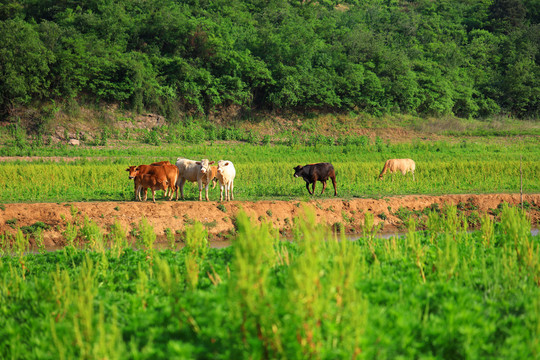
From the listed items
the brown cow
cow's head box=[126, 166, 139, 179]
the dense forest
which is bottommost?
the brown cow

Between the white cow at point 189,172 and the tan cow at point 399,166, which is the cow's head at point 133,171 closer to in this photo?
the white cow at point 189,172

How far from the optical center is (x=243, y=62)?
38438 mm

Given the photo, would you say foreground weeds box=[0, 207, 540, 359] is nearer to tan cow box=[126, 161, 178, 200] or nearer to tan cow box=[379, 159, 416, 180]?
tan cow box=[126, 161, 178, 200]

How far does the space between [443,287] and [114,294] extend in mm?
3917

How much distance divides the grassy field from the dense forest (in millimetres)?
5954

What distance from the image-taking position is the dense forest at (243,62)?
111 ft

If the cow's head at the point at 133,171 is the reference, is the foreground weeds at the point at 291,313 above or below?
below

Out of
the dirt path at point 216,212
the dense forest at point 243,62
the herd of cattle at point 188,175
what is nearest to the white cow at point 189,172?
the herd of cattle at point 188,175

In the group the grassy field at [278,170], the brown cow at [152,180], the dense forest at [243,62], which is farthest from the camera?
the dense forest at [243,62]

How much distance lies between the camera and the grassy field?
57.2 ft

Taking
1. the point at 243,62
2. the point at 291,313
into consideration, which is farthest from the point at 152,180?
the point at 243,62

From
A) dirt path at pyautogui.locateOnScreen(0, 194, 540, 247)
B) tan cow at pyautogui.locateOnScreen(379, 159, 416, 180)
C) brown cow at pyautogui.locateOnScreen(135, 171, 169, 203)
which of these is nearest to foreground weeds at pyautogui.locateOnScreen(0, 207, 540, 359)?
dirt path at pyautogui.locateOnScreen(0, 194, 540, 247)

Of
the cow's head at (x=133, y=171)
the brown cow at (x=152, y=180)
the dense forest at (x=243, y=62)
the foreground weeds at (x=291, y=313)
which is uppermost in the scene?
the dense forest at (x=243, y=62)

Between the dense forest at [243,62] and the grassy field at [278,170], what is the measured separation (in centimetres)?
595
